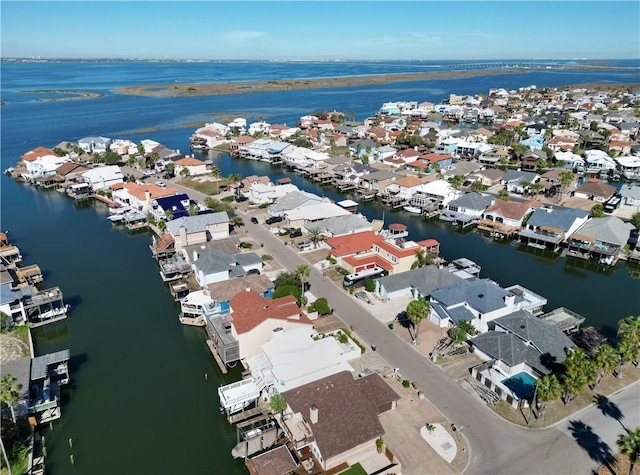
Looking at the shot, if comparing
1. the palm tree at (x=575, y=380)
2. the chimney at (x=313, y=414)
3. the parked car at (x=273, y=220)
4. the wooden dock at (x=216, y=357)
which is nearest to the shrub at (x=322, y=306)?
the wooden dock at (x=216, y=357)

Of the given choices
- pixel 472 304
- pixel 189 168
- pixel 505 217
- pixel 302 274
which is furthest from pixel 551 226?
pixel 189 168

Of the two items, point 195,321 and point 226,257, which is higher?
point 226,257

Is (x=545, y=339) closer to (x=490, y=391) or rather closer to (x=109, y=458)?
(x=490, y=391)

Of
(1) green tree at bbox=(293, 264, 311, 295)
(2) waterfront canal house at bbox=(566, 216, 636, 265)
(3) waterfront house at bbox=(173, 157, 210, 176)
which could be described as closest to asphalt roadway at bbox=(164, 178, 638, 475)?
(1) green tree at bbox=(293, 264, 311, 295)

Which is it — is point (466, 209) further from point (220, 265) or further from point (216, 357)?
point (216, 357)

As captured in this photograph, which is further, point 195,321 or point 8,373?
point 195,321

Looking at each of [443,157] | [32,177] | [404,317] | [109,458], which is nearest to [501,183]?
[443,157]
